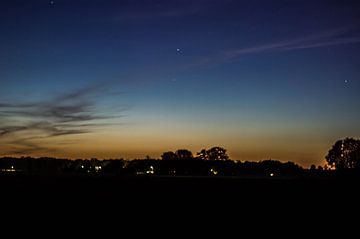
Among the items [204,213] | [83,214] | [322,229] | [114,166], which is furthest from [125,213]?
[114,166]

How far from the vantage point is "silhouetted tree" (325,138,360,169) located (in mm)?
123875

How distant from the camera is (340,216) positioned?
59.3 feet

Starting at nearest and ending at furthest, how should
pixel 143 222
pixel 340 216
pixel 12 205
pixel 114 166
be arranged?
pixel 143 222 → pixel 340 216 → pixel 12 205 → pixel 114 166

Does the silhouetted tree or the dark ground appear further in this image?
the silhouetted tree

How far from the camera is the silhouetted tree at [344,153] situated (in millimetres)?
123875

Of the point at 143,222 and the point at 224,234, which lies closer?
the point at 224,234

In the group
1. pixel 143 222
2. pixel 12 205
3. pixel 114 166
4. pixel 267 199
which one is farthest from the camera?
pixel 114 166

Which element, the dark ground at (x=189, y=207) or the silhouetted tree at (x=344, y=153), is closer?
the dark ground at (x=189, y=207)

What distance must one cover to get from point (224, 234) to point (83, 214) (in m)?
6.46

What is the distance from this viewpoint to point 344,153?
420 ft

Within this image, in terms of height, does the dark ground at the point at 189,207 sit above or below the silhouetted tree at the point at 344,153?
below

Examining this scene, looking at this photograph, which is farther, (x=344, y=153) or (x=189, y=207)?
(x=344, y=153)

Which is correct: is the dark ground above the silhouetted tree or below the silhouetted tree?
below

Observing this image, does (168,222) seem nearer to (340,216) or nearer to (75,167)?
(340,216)
